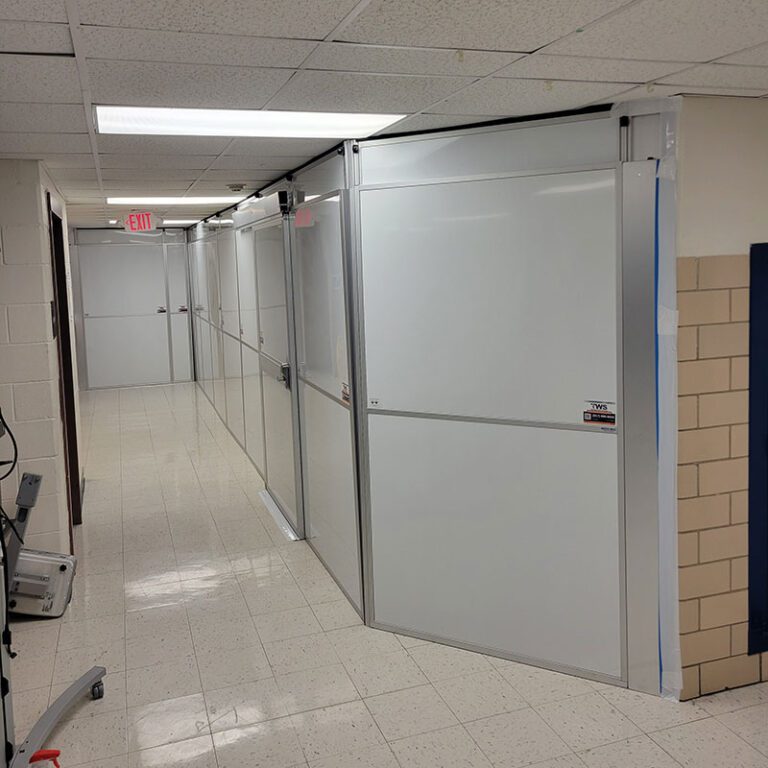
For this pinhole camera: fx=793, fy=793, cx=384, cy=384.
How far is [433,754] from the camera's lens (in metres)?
2.96

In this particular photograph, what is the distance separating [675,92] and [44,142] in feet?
8.94

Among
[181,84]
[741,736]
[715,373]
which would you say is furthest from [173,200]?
[741,736]

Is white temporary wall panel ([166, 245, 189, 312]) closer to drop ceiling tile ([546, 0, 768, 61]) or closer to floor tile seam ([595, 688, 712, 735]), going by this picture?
floor tile seam ([595, 688, 712, 735])

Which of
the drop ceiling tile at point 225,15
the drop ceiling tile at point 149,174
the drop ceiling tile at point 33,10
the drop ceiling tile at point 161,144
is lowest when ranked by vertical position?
the drop ceiling tile at point 33,10

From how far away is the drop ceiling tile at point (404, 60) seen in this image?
7.26ft

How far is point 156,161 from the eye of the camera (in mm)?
4281

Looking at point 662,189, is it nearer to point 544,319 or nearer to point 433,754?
point 544,319

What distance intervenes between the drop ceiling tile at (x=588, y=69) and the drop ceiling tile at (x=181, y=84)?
0.73m

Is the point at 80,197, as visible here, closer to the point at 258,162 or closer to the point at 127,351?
the point at 258,162

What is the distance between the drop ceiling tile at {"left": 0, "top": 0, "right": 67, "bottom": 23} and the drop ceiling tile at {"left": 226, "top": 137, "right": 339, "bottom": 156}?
183cm

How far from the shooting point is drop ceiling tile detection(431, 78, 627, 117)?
266cm

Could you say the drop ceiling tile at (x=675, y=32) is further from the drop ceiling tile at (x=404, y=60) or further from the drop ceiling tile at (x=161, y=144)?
the drop ceiling tile at (x=161, y=144)

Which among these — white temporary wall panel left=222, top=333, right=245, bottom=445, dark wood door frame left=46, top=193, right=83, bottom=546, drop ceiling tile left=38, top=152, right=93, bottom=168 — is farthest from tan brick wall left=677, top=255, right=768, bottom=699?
white temporary wall panel left=222, top=333, right=245, bottom=445

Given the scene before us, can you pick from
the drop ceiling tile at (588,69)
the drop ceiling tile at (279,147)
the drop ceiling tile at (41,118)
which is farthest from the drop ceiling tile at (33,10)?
the drop ceiling tile at (279,147)
